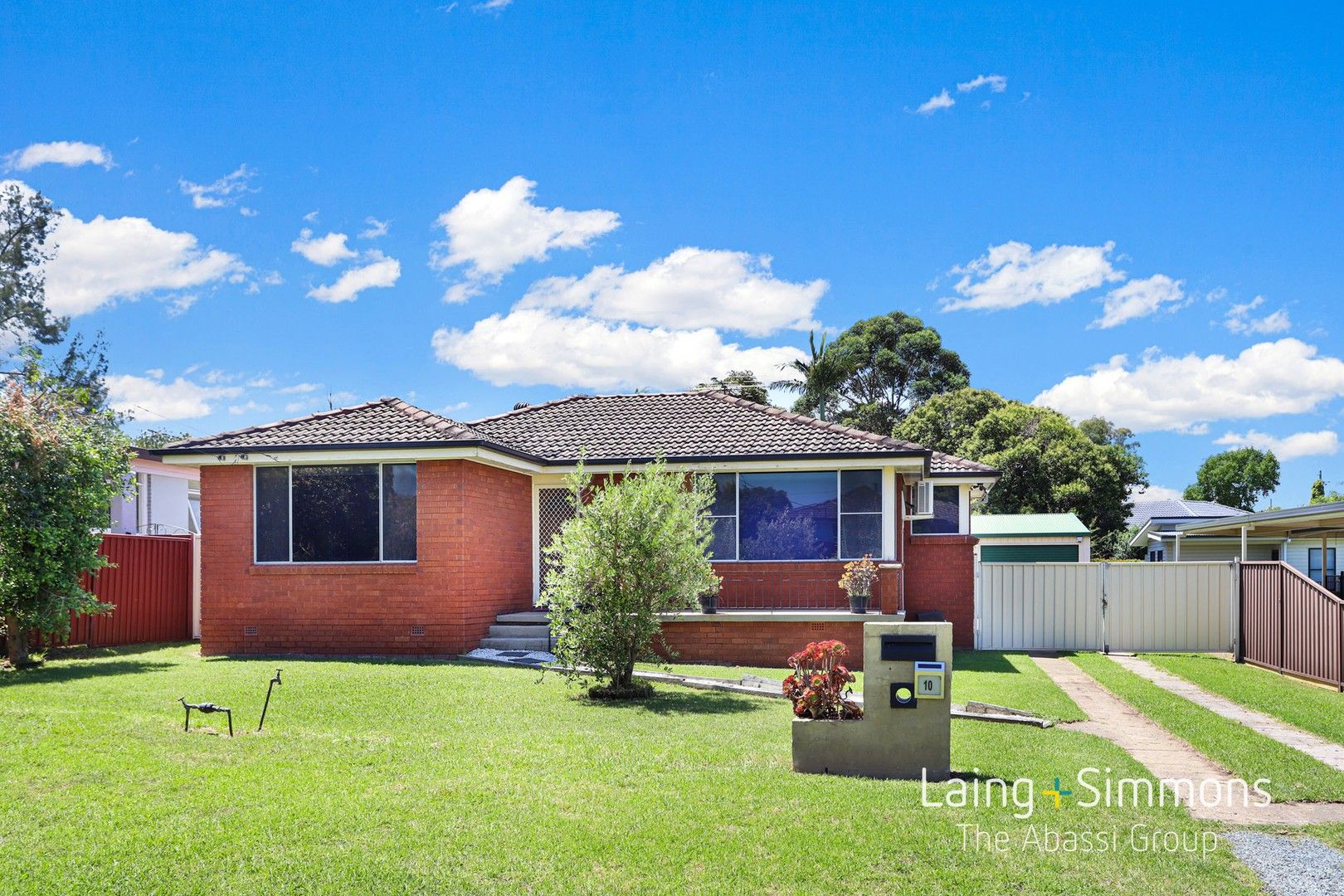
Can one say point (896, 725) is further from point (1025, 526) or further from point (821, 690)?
point (1025, 526)

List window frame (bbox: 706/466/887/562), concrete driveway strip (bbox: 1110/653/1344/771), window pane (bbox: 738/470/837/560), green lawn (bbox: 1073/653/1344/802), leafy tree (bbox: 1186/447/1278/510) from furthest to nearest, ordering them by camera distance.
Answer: leafy tree (bbox: 1186/447/1278/510) < window pane (bbox: 738/470/837/560) < window frame (bbox: 706/466/887/562) < concrete driveway strip (bbox: 1110/653/1344/771) < green lawn (bbox: 1073/653/1344/802)

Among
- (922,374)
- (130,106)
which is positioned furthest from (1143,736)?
(922,374)

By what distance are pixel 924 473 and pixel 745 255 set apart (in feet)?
23.2

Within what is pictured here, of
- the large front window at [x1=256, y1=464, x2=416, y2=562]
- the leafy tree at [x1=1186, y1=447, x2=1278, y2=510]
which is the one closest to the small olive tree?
the large front window at [x1=256, y1=464, x2=416, y2=562]

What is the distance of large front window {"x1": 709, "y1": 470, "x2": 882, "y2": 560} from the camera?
53.8 feet

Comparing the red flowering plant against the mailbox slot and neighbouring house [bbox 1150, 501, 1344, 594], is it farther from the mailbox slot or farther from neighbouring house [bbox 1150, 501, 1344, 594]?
neighbouring house [bbox 1150, 501, 1344, 594]

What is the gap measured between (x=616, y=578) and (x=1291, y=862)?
7.13 metres

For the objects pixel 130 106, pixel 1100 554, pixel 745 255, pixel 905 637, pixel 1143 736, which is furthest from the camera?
pixel 1100 554

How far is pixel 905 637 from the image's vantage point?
24.7 ft

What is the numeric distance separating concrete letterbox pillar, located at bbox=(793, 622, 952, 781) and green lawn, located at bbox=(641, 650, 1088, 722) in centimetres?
367

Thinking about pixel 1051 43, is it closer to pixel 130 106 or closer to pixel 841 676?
pixel 841 676

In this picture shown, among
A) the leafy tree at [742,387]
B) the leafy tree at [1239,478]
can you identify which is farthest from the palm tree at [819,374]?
the leafy tree at [1239,478]

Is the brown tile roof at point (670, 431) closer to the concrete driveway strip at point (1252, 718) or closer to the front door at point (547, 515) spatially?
the front door at point (547, 515)

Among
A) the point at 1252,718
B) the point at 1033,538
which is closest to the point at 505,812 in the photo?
the point at 1252,718
